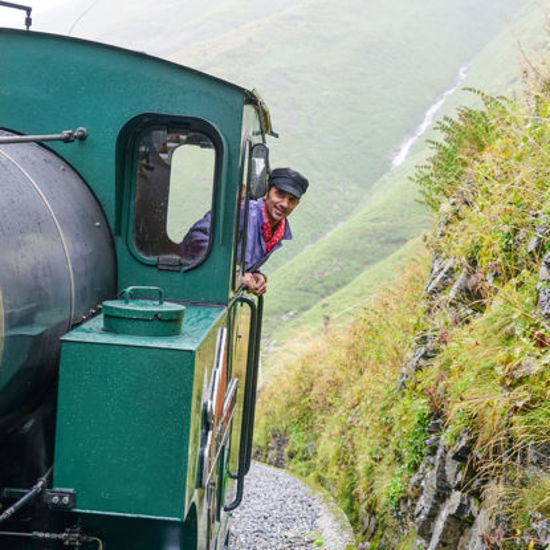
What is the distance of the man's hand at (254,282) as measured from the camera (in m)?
4.77

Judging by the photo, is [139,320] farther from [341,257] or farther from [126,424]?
[341,257]

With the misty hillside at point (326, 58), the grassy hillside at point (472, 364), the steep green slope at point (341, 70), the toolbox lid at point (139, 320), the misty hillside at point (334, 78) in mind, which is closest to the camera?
the toolbox lid at point (139, 320)

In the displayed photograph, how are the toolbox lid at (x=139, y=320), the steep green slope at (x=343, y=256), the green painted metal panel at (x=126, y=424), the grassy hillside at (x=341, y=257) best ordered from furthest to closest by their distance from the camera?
the steep green slope at (x=343, y=256) < the grassy hillside at (x=341, y=257) < the toolbox lid at (x=139, y=320) < the green painted metal panel at (x=126, y=424)

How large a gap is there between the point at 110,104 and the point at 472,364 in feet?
9.02

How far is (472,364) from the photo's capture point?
185 inches

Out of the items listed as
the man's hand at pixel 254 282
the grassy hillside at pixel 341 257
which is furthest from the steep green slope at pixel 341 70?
the man's hand at pixel 254 282

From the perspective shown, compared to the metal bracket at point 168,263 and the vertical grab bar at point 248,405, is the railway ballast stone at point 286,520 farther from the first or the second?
the metal bracket at point 168,263

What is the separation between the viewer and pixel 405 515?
5750 millimetres

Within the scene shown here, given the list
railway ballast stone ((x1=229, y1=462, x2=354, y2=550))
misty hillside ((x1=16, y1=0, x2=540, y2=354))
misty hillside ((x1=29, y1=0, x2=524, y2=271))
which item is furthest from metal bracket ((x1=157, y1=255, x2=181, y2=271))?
misty hillside ((x1=29, y1=0, x2=524, y2=271))

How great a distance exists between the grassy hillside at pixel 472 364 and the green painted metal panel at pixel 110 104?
1.75m

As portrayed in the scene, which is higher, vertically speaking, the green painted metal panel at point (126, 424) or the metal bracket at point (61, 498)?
the green painted metal panel at point (126, 424)

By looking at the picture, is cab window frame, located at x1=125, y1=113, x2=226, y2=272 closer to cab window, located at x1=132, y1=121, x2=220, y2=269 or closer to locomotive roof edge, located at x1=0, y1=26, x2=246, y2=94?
cab window, located at x1=132, y1=121, x2=220, y2=269

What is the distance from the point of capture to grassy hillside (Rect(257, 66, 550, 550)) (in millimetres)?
3936

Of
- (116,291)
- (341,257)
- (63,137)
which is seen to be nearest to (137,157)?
(63,137)
